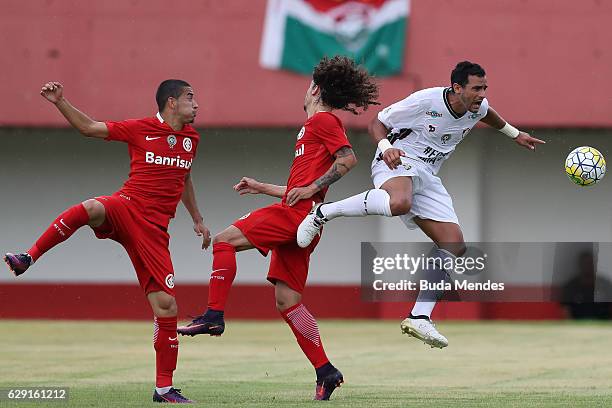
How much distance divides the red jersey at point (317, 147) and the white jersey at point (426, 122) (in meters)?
1.20

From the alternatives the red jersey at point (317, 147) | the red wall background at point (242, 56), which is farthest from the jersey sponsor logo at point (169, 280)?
the red wall background at point (242, 56)

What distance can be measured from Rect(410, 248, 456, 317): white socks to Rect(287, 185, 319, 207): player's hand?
67.2 inches

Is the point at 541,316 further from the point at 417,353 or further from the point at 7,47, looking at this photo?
the point at 7,47

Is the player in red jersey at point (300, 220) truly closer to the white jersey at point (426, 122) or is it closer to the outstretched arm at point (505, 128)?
the white jersey at point (426, 122)

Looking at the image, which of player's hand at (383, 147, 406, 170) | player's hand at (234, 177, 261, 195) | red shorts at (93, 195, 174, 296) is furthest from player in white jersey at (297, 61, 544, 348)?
red shorts at (93, 195, 174, 296)

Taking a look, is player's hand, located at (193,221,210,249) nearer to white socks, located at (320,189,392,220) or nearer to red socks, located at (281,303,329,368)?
red socks, located at (281,303,329,368)

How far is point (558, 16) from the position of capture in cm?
2300

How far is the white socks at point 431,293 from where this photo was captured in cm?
1080

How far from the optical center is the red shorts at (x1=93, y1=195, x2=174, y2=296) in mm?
9633

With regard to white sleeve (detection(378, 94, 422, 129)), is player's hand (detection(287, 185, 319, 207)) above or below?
below

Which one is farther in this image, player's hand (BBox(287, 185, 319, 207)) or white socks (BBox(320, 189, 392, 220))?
white socks (BBox(320, 189, 392, 220))

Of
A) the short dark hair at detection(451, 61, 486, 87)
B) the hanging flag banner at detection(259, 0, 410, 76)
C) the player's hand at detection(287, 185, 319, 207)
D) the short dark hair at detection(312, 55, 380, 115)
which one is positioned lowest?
the player's hand at detection(287, 185, 319, 207)

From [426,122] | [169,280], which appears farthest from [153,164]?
[426,122]

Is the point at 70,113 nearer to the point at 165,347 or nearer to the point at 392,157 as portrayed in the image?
the point at 165,347
